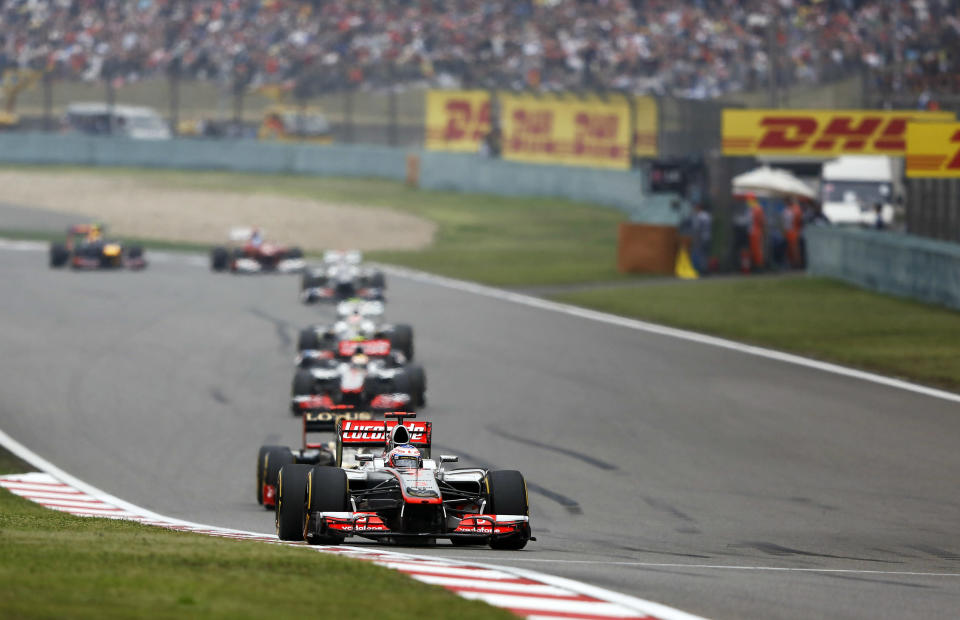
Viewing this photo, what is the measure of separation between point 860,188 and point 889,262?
10459 millimetres

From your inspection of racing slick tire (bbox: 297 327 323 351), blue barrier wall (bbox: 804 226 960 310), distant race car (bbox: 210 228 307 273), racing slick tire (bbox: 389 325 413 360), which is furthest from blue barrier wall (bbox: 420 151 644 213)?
racing slick tire (bbox: 297 327 323 351)

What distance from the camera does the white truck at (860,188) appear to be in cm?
4109

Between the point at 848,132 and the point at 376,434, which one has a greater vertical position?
the point at 848,132

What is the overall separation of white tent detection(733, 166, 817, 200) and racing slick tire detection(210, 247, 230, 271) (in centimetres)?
1250

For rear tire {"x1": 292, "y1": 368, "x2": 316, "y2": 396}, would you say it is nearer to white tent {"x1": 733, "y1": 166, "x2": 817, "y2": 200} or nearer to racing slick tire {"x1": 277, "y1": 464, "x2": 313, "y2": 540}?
racing slick tire {"x1": 277, "y1": 464, "x2": 313, "y2": 540}

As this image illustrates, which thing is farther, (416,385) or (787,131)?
(787,131)

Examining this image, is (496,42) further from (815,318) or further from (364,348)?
(364,348)

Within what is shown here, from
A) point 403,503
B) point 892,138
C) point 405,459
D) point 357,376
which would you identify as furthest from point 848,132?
point 403,503

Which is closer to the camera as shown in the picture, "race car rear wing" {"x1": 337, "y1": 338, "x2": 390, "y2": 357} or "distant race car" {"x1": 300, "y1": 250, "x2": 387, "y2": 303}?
"race car rear wing" {"x1": 337, "y1": 338, "x2": 390, "y2": 357}

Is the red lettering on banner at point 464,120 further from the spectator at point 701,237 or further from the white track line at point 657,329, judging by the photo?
the spectator at point 701,237

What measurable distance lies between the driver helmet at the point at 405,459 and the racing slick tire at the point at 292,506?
758 millimetres

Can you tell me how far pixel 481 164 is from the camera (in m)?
56.3

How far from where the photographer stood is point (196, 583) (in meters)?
9.00

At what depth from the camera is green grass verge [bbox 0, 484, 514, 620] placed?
8266mm
